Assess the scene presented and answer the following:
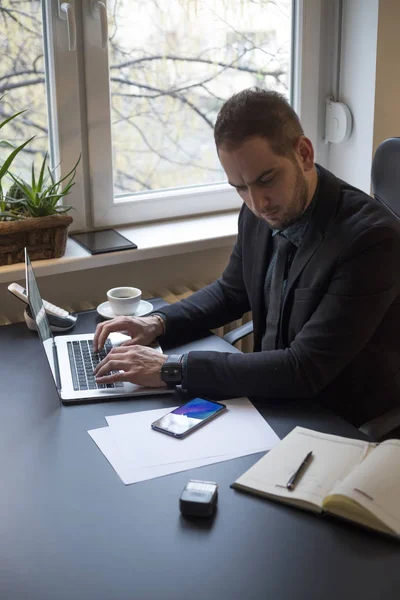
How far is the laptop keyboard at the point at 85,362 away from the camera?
1.58m

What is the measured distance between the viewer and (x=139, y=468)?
1282mm

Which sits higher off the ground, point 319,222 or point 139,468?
point 319,222

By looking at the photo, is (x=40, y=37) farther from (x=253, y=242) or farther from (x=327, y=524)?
(x=327, y=524)

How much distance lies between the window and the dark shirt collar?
2.76ft

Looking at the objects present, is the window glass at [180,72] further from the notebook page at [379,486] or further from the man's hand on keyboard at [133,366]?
the notebook page at [379,486]

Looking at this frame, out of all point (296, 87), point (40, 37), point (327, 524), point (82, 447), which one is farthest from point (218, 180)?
point (327, 524)

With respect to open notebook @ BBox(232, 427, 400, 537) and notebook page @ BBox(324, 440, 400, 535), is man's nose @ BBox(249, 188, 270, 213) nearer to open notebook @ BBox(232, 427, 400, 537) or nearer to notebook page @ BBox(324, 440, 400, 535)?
open notebook @ BBox(232, 427, 400, 537)

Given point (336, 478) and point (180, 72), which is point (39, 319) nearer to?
point (336, 478)

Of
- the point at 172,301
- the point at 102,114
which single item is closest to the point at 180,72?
the point at 102,114

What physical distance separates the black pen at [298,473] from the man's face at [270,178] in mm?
571

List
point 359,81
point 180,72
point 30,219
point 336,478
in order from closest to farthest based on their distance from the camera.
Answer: point 336,478 → point 30,219 → point 180,72 → point 359,81

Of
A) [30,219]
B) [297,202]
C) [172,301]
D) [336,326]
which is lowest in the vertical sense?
[172,301]

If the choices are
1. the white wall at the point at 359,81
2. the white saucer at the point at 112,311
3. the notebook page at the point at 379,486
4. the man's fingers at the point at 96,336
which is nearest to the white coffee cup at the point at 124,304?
the white saucer at the point at 112,311

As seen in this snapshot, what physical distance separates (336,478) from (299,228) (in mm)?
646
